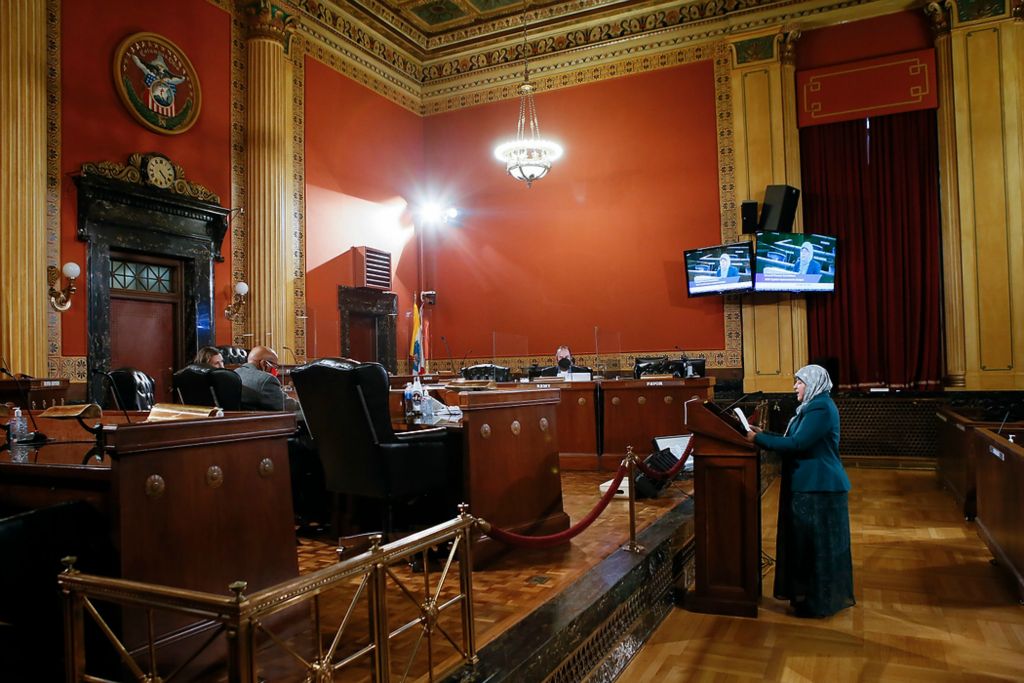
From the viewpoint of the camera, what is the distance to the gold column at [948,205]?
806 centimetres

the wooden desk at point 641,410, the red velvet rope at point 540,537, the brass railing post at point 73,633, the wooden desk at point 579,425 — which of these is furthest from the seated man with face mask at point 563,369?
the brass railing post at point 73,633

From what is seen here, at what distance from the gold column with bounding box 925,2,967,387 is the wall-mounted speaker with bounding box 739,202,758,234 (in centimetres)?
206

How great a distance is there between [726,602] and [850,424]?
18.1ft

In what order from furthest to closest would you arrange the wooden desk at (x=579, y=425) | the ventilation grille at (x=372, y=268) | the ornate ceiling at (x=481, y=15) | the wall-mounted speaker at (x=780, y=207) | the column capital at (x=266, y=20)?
the ventilation grille at (x=372, y=268)
the ornate ceiling at (x=481, y=15)
the wall-mounted speaker at (x=780, y=207)
the column capital at (x=266, y=20)
the wooden desk at (x=579, y=425)

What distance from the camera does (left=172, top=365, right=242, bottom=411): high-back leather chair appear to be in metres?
4.27

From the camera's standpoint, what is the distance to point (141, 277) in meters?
7.21

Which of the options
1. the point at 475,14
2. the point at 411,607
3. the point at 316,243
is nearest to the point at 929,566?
the point at 411,607

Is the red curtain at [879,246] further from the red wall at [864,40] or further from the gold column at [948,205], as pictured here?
the red wall at [864,40]

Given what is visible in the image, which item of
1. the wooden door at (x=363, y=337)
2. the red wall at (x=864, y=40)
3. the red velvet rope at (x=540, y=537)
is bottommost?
the red velvet rope at (x=540, y=537)

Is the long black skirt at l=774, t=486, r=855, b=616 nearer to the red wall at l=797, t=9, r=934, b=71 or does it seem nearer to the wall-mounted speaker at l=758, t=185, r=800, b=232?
the wall-mounted speaker at l=758, t=185, r=800, b=232

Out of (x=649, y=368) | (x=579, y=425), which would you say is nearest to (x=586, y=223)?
(x=649, y=368)

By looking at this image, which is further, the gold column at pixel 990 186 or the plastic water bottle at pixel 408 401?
the gold column at pixel 990 186

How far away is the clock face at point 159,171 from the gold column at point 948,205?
853 cm

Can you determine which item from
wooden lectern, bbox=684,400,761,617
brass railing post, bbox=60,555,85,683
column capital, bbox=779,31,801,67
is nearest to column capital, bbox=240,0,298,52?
column capital, bbox=779,31,801,67
